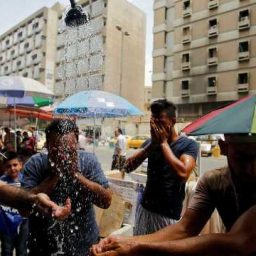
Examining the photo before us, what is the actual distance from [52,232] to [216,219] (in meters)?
1.78

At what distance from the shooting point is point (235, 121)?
1845mm

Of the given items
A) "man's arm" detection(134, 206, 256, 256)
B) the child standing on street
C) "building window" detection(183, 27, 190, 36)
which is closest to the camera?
"man's arm" detection(134, 206, 256, 256)

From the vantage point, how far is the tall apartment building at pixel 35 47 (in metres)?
72.1

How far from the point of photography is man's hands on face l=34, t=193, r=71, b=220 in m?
2.30

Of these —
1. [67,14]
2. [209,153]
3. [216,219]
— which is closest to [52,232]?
[216,219]

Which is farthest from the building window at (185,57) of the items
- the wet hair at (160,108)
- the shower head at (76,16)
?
the wet hair at (160,108)

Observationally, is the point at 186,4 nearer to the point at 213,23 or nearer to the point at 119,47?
the point at 213,23

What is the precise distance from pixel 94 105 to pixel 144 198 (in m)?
3.37

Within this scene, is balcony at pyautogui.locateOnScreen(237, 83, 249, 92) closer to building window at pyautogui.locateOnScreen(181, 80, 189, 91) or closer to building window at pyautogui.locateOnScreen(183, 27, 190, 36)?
building window at pyautogui.locateOnScreen(181, 80, 189, 91)

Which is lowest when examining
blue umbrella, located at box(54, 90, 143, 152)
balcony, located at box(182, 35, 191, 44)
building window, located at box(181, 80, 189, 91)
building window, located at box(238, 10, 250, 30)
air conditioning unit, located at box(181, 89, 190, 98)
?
blue umbrella, located at box(54, 90, 143, 152)

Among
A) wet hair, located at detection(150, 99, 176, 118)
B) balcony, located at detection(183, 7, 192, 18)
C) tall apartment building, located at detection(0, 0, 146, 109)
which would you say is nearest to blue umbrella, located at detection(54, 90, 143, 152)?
wet hair, located at detection(150, 99, 176, 118)

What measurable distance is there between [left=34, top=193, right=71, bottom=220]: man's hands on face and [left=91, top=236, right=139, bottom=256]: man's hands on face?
0.61 m

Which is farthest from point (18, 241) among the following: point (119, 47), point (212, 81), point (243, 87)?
point (119, 47)

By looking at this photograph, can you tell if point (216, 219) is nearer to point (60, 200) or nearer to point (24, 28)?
point (60, 200)
